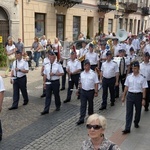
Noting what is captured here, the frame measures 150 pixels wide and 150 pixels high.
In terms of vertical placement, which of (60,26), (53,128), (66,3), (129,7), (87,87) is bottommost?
(53,128)

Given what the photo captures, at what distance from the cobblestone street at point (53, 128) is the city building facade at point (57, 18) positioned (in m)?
9.25

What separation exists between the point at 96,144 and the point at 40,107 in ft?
19.3

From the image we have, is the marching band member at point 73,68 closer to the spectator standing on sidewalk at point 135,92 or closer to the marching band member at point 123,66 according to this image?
the marching band member at point 123,66

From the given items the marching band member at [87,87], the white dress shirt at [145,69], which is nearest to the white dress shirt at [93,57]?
the white dress shirt at [145,69]

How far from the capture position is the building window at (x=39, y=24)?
20.4 m

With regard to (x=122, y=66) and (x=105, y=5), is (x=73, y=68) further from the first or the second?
(x=105, y=5)

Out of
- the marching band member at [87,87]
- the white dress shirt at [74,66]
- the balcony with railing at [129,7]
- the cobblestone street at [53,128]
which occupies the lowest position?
the cobblestone street at [53,128]

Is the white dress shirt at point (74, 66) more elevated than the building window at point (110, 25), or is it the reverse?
the building window at point (110, 25)

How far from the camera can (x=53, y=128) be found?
7.11m

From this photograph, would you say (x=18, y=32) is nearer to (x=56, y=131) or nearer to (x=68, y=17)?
(x=68, y=17)

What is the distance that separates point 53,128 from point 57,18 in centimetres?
1658

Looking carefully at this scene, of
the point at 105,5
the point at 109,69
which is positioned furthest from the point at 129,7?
the point at 109,69

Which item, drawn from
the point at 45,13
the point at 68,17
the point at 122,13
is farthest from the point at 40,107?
the point at 122,13

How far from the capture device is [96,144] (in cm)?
311
